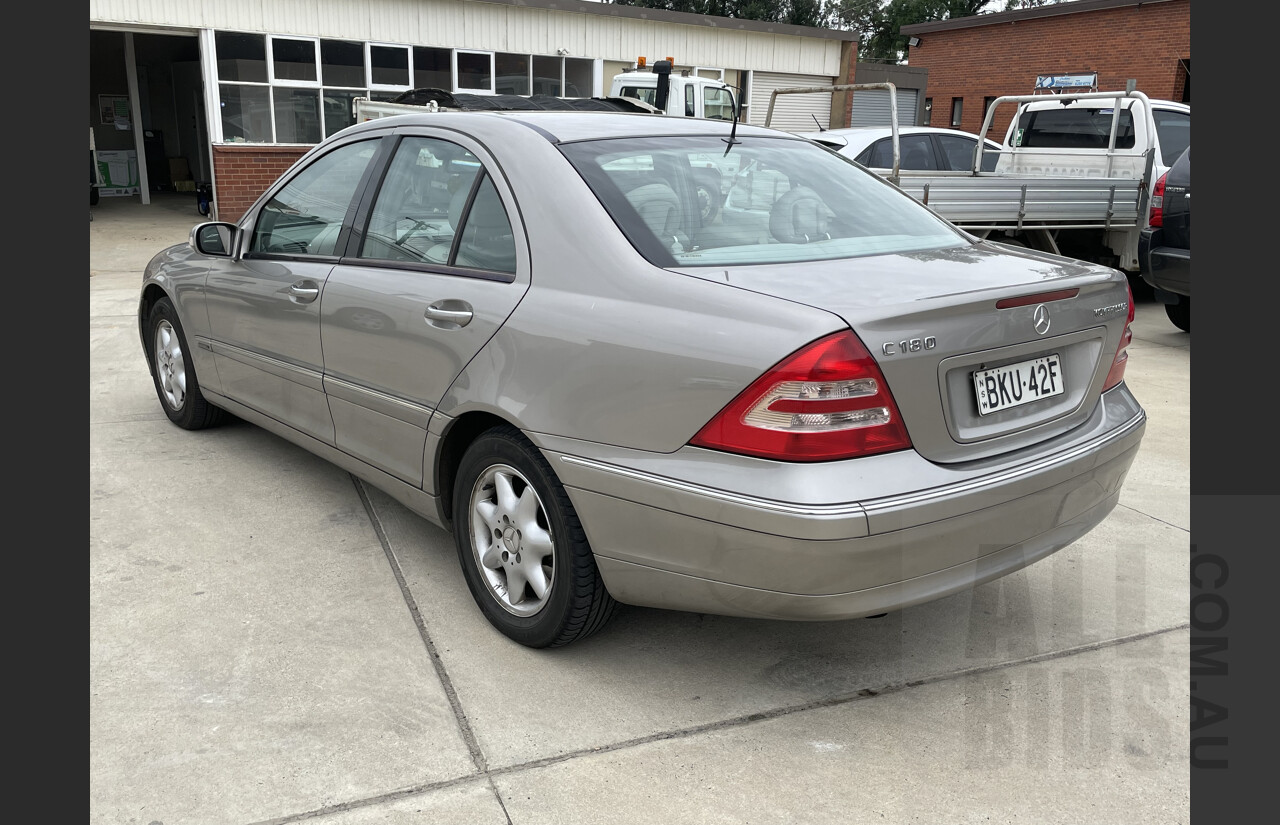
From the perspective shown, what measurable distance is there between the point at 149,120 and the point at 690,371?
2213 centimetres

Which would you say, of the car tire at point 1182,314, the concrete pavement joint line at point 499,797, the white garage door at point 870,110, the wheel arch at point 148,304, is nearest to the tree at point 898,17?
the white garage door at point 870,110

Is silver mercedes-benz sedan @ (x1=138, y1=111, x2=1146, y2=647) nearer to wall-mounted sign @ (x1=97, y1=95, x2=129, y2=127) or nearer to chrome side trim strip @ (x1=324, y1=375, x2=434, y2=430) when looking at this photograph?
chrome side trim strip @ (x1=324, y1=375, x2=434, y2=430)

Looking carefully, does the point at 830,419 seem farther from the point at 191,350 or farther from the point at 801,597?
the point at 191,350

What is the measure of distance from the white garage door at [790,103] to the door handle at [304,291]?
1744 cm

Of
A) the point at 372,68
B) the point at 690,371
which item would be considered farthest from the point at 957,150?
the point at 690,371

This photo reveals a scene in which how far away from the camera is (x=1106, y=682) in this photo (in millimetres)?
2938

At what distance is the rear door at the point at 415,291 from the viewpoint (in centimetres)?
302

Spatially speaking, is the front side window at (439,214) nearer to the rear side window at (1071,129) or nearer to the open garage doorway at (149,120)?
the rear side window at (1071,129)

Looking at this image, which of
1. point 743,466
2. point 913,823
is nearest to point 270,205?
point 743,466

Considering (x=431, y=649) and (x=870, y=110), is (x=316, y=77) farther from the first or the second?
(x=870, y=110)

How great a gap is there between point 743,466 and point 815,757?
81 cm

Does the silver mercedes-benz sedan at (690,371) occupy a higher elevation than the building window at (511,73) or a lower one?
lower

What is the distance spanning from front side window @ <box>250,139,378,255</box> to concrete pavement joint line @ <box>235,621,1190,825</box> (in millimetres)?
2078
